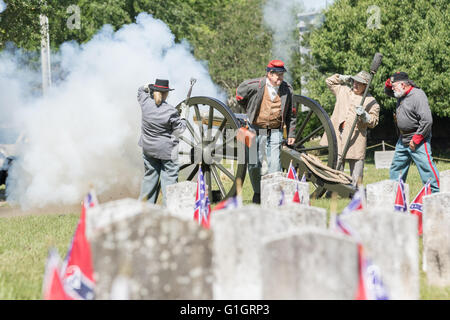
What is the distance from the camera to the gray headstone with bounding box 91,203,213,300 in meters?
2.18

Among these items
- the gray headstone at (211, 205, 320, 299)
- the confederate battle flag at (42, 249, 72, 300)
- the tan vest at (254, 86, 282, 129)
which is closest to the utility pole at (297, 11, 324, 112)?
the tan vest at (254, 86, 282, 129)

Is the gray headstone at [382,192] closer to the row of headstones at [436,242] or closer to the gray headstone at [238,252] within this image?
the row of headstones at [436,242]

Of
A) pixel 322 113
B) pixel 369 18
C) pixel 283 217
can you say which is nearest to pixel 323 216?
pixel 283 217

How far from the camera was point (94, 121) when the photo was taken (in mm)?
8734

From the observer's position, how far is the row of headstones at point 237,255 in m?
2.19

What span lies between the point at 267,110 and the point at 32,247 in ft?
10.1

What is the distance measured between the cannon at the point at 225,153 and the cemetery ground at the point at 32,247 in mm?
297

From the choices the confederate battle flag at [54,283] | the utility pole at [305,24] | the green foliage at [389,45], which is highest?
the utility pole at [305,24]

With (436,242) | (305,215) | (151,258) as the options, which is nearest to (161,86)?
(436,242)

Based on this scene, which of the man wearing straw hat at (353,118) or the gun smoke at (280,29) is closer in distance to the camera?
the man wearing straw hat at (353,118)

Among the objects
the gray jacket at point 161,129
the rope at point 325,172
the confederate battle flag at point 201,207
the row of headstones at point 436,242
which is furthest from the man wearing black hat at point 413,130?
A: the row of headstones at point 436,242

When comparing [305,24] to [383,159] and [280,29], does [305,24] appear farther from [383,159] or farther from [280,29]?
[383,159]

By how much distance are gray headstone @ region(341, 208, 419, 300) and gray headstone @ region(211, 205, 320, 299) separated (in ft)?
1.39

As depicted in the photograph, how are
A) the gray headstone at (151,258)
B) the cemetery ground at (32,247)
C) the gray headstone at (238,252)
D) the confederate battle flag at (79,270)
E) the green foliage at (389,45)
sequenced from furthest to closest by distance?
the green foliage at (389,45), the cemetery ground at (32,247), the confederate battle flag at (79,270), the gray headstone at (238,252), the gray headstone at (151,258)
